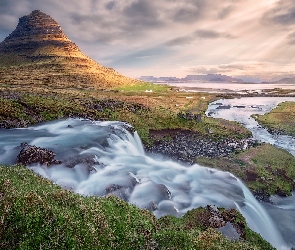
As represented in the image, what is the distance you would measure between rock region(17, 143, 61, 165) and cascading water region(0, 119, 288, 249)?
77 centimetres

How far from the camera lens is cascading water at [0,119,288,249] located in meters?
22.1

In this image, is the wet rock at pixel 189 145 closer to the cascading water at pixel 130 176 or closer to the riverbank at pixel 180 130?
the riverbank at pixel 180 130

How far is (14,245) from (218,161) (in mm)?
30760

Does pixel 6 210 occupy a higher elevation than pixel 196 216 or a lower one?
higher

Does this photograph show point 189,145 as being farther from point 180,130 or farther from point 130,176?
point 130,176

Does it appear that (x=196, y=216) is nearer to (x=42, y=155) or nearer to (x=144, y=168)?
(x=144, y=168)

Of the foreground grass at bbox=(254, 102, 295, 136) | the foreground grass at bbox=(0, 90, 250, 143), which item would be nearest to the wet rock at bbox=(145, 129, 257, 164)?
the foreground grass at bbox=(0, 90, 250, 143)

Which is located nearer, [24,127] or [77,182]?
[77,182]

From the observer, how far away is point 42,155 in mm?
26344

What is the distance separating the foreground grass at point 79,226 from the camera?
1069 centimetres

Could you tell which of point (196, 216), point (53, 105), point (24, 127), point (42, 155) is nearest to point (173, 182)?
point (196, 216)

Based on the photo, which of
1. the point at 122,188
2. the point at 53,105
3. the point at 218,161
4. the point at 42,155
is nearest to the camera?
the point at 122,188

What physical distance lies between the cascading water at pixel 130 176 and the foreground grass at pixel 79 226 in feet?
20.6

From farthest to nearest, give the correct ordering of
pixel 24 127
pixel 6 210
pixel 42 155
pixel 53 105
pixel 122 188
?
1. pixel 53 105
2. pixel 24 127
3. pixel 42 155
4. pixel 122 188
5. pixel 6 210
